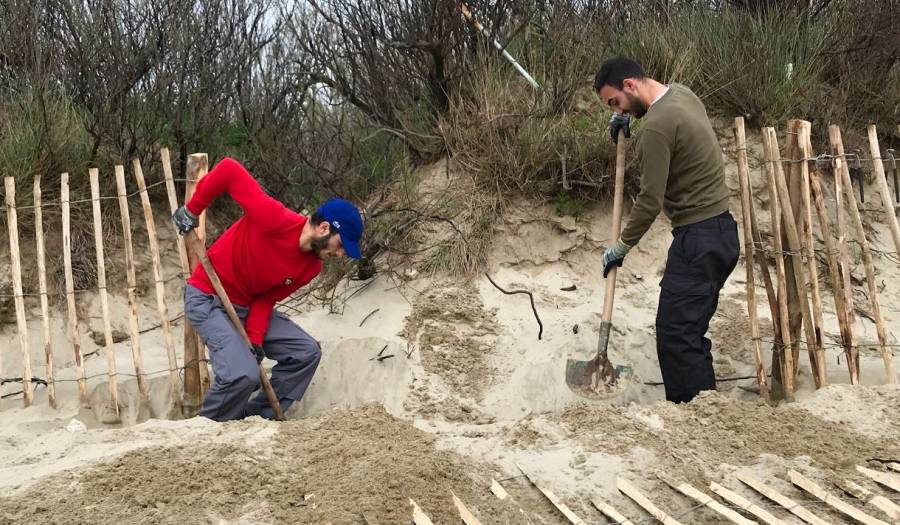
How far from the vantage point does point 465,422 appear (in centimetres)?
512

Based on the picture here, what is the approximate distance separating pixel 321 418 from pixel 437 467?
2.75 feet

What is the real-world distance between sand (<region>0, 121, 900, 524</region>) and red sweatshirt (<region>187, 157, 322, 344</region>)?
759mm

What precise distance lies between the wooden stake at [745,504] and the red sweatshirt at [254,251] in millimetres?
2397

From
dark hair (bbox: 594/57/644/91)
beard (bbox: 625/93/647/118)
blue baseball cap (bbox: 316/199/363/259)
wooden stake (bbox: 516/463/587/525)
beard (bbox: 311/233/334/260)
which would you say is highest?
dark hair (bbox: 594/57/644/91)

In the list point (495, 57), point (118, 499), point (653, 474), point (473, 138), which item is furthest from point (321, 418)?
point (495, 57)

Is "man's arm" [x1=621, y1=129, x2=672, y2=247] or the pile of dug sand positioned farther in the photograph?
"man's arm" [x1=621, y1=129, x2=672, y2=247]

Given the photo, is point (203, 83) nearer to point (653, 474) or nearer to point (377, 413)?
point (377, 413)

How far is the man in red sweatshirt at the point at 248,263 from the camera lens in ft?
14.7

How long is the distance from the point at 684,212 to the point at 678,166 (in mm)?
251

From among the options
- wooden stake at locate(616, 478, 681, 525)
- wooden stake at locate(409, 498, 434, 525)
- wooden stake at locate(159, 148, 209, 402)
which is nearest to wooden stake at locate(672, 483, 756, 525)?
wooden stake at locate(616, 478, 681, 525)

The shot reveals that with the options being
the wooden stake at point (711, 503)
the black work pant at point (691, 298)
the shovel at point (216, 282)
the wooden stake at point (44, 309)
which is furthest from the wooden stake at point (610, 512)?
the wooden stake at point (44, 309)

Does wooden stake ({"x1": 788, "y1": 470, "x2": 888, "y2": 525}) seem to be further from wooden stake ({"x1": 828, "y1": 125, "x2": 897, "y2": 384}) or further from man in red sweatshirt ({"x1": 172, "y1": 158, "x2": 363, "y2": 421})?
man in red sweatshirt ({"x1": 172, "y1": 158, "x2": 363, "y2": 421})

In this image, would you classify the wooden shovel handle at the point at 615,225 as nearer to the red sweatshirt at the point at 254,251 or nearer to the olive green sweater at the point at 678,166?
the olive green sweater at the point at 678,166

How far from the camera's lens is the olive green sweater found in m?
4.37
